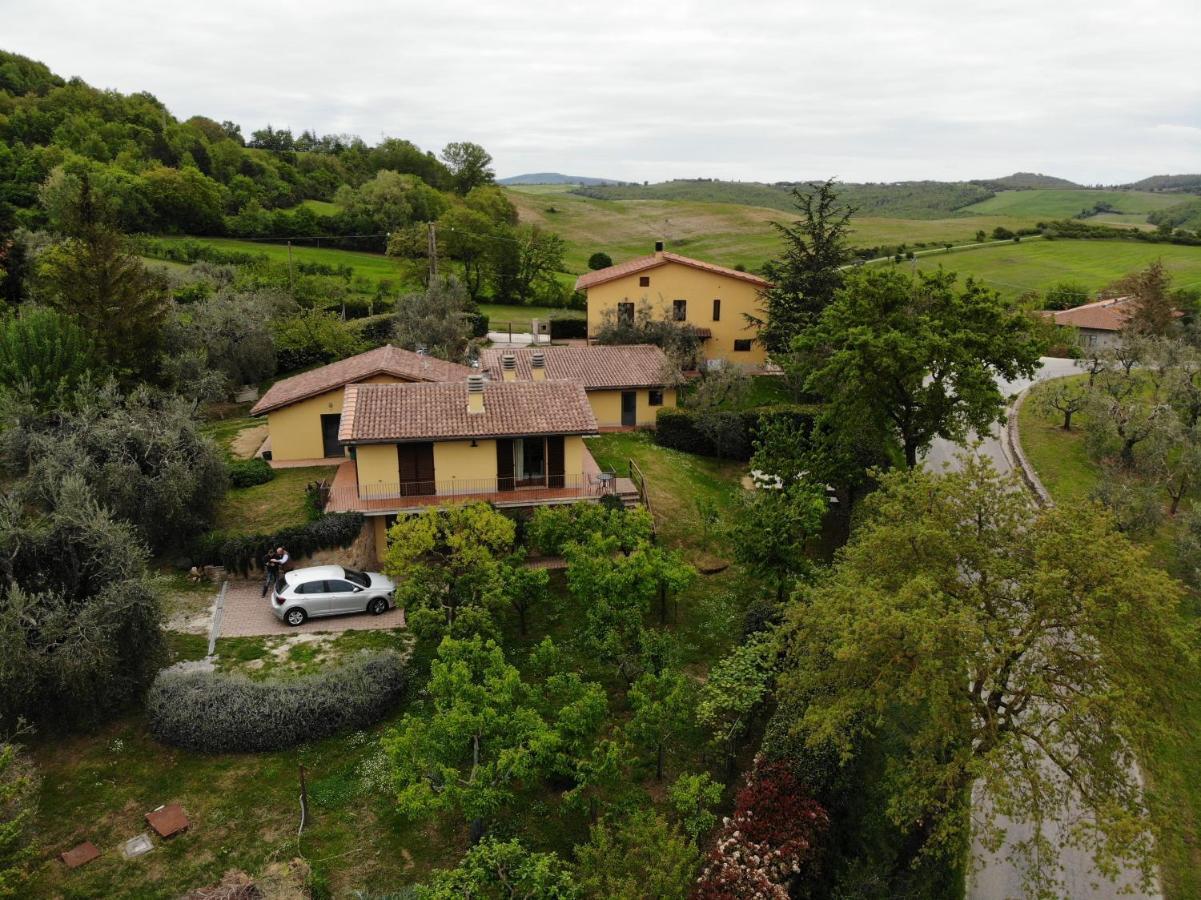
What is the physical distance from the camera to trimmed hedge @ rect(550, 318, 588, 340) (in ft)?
193

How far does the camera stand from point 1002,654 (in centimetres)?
1302

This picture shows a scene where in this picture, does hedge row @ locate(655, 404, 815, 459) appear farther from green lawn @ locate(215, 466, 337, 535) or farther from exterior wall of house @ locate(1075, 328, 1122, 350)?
exterior wall of house @ locate(1075, 328, 1122, 350)

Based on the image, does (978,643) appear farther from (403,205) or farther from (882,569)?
(403,205)

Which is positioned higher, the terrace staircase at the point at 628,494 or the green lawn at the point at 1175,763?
the terrace staircase at the point at 628,494

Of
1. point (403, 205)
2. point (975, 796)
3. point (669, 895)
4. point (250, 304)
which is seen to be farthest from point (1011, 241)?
point (669, 895)

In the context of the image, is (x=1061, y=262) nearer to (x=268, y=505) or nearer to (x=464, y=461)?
(x=464, y=461)

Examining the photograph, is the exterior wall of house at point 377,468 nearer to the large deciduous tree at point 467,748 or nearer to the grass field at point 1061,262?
the large deciduous tree at point 467,748

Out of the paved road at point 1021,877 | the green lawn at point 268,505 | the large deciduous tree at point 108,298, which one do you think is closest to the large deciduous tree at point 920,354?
the paved road at point 1021,877

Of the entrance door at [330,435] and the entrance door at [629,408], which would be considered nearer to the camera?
the entrance door at [330,435]

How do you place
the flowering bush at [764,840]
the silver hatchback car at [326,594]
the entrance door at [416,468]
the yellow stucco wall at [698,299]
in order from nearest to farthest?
1. the flowering bush at [764,840]
2. the silver hatchback car at [326,594]
3. the entrance door at [416,468]
4. the yellow stucco wall at [698,299]

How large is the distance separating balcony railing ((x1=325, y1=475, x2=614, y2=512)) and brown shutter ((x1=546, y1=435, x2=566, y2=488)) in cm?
4

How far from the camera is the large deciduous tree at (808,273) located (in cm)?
4422

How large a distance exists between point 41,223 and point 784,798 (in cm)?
8562

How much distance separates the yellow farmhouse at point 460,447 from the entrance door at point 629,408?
36.6 ft
